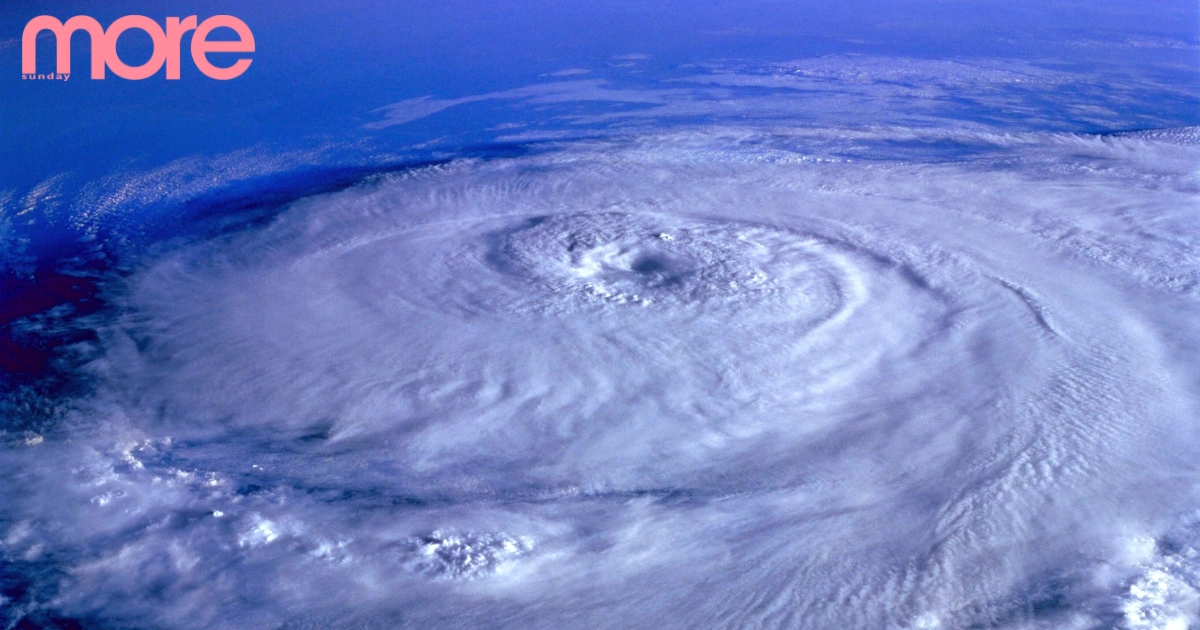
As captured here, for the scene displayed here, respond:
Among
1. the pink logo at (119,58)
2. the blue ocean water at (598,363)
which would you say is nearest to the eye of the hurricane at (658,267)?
the blue ocean water at (598,363)

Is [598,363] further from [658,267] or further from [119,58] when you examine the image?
[119,58]

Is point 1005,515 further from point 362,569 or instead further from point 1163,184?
point 1163,184

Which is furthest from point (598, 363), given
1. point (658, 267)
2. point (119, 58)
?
point (119, 58)

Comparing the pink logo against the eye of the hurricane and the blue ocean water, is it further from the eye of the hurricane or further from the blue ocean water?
the eye of the hurricane

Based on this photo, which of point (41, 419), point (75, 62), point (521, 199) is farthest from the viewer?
point (75, 62)

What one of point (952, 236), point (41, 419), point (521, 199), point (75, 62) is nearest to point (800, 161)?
point (952, 236)

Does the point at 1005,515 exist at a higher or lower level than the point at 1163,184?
lower
